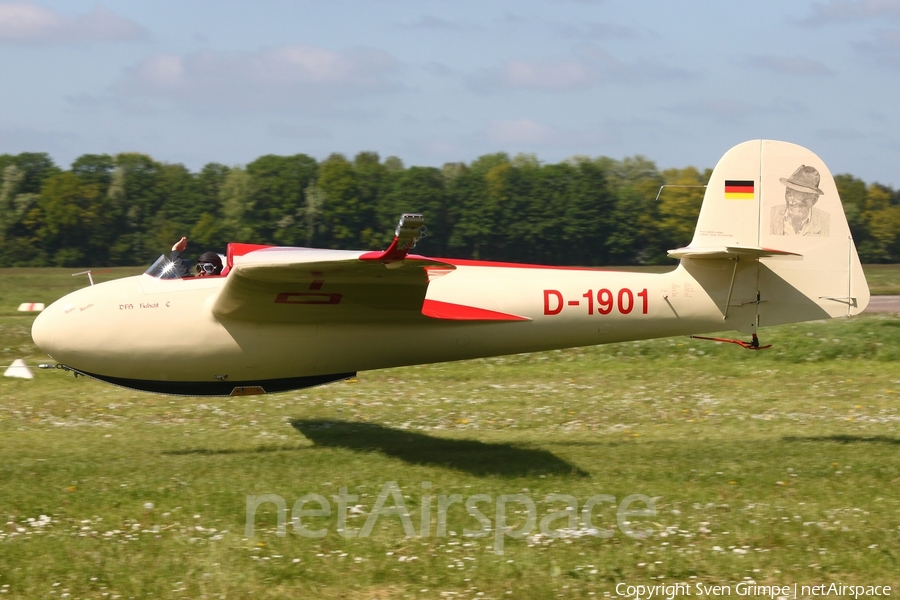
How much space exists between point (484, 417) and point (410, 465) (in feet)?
10.0

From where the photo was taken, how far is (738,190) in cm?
1136

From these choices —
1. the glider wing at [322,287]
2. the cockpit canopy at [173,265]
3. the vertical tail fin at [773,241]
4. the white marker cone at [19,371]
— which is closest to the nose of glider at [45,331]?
the cockpit canopy at [173,265]

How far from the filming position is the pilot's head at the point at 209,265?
10625 millimetres

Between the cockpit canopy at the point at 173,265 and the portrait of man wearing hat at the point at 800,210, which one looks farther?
the portrait of man wearing hat at the point at 800,210

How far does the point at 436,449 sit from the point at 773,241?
5.14m

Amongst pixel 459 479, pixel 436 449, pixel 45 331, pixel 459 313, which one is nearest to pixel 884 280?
pixel 459 313

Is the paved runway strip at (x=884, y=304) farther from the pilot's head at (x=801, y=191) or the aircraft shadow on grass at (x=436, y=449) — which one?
the aircraft shadow on grass at (x=436, y=449)

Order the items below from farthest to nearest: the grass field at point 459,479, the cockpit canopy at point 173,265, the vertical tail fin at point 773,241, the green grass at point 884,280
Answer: the green grass at point 884,280 < the vertical tail fin at point 773,241 < the cockpit canopy at point 173,265 < the grass field at point 459,479

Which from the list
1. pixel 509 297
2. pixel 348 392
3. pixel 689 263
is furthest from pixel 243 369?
pixel 689 263

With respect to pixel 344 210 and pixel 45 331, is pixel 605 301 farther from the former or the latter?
pixel 344 210

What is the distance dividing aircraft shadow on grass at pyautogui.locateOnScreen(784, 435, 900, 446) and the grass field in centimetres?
6

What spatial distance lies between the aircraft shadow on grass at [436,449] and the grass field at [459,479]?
5cm

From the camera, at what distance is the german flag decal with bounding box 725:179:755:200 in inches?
447

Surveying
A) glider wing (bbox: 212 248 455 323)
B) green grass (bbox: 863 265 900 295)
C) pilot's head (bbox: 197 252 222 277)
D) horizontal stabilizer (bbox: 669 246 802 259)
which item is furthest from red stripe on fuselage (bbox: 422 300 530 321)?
green grass (bbox: 863 265 900 295)
